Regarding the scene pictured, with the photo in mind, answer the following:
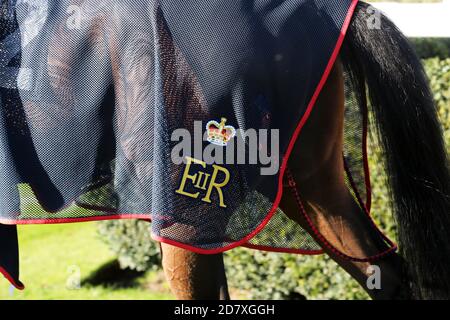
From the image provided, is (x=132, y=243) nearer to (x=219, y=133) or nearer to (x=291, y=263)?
(x=291, y=263)

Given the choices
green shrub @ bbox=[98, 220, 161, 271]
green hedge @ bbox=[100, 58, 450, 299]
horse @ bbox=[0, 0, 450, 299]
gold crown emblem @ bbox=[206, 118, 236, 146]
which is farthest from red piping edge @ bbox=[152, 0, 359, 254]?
green shrub @ bbox=[98, 220, 161, 271]

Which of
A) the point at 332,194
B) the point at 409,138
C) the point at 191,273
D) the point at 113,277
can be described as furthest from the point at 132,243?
the point at 409,138

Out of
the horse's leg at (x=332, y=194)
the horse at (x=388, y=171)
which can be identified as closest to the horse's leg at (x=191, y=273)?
the horse at (x=388, y=171)

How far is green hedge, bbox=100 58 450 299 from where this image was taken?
3.09m

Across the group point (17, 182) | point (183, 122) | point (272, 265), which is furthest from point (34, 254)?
point (183, 122)

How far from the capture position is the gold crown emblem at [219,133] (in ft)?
6.23

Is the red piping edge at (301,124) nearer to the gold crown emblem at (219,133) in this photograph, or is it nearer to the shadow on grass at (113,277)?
the gold crown emblem at (219,133)

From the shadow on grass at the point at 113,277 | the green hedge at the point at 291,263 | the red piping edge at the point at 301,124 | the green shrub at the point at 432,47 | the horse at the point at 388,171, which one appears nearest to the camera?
the red piping edge at the point at 301,124

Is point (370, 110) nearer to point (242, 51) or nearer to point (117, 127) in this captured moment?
point (242, 51)

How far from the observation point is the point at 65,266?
415 centimetres

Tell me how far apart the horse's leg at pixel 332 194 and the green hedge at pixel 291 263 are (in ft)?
3.13

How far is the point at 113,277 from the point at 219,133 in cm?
242

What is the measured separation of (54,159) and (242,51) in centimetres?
61

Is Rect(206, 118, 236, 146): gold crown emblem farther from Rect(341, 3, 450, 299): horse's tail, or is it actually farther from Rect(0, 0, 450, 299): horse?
Rect(341, 3, 450, 299): horse's tail
